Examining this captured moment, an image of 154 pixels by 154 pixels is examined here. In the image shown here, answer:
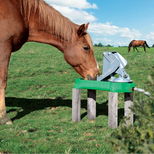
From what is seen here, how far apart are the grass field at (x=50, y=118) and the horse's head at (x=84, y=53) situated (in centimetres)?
109

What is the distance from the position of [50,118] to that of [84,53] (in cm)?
169

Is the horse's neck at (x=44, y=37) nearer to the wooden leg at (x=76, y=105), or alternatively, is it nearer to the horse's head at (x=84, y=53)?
the horse's head at (x=84, y=53)

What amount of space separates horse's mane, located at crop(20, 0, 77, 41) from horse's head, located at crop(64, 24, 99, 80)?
0.18 meters

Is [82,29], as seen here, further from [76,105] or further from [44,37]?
[76,105]

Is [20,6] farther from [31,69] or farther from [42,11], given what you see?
[31,69]

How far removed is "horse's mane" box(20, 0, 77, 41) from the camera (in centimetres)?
622

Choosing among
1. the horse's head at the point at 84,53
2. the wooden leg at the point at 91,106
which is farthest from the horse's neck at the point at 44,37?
the wooden leg at the point at 91,106

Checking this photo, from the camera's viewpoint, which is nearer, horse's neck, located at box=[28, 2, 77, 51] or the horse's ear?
the horse's ear

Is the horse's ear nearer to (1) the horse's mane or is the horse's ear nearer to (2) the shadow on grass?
(1) the horse's mane

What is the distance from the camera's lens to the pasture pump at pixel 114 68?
5.53m

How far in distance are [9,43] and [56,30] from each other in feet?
3.72

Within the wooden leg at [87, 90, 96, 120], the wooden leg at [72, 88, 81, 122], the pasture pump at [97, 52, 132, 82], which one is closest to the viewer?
the pasture pump at [97, 52, 132, 82]

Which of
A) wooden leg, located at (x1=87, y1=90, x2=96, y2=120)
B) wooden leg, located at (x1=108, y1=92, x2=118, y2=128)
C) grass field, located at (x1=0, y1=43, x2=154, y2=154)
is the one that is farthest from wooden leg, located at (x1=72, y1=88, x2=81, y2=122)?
wooden leg, located at (x1=108, y1=92, x2=118, y2=128)

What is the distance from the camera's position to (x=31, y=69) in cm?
1411
